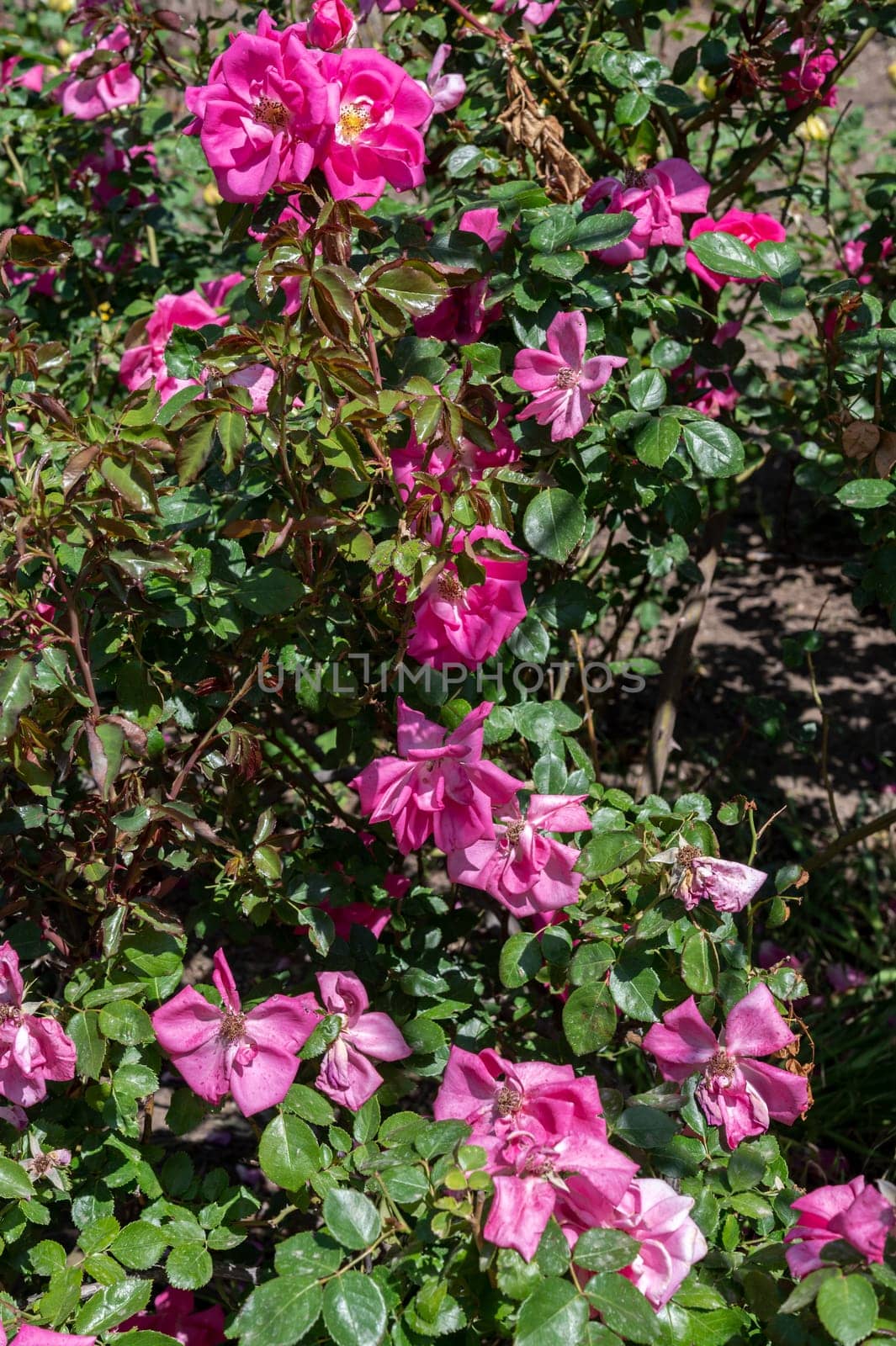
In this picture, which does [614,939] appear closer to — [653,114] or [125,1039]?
[125,1039]

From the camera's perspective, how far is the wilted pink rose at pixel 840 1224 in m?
0.90

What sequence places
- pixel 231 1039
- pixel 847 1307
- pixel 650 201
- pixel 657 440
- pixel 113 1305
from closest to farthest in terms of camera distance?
pixel 847 1307, pixel 113 1305, pixel 231 1039, pixel 657 440, pixel 650 201

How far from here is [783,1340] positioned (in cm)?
93

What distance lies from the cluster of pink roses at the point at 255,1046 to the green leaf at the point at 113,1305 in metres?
0.18

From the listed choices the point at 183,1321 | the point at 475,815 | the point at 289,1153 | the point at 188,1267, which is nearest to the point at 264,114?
the point at 475,815

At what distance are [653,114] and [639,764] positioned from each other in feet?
4.36

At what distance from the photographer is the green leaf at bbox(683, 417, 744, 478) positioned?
1.34 m

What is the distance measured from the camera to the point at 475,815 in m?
1.20

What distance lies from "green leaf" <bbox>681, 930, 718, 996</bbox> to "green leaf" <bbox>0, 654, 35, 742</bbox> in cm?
65

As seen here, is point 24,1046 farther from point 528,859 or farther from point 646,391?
point 646,391

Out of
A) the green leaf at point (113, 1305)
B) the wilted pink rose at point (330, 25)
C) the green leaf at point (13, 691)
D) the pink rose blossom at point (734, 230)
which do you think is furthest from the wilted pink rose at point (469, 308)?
the green leaf at point (113, 1305)

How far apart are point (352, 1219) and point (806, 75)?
1635mm

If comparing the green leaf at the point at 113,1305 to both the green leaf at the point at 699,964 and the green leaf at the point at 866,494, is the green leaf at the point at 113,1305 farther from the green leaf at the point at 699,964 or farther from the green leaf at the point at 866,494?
the green leaf at the point at 866,494

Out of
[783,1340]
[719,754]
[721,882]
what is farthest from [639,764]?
[783,1340]
